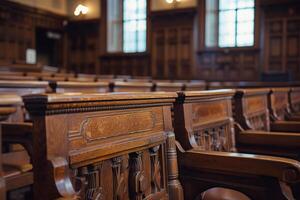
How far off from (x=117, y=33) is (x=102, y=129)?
11.8m

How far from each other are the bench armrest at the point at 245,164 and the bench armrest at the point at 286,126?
1.72 metres

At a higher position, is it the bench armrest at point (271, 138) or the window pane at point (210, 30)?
the window pane at point (210, 30)

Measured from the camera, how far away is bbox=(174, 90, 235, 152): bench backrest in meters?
1.71

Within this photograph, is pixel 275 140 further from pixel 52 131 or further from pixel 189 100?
pixel 52 131

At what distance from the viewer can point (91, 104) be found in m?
1.10

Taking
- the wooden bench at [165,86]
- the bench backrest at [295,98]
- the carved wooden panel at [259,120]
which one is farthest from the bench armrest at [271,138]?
the bench backrest at [295,98]

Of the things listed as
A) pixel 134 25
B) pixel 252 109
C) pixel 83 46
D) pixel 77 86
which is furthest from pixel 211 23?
pixel 252 109

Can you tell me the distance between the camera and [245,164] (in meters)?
1.53

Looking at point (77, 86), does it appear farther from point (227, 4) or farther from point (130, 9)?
point (130, 9)

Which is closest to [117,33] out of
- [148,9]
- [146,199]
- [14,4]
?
[148,9]

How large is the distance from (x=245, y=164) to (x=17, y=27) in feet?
36.5

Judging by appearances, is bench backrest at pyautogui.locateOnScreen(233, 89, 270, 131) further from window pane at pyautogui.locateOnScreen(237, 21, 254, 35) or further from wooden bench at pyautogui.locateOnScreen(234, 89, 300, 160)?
window pane at pyautogui.locateOnScreen(237, 21, 254, 35)

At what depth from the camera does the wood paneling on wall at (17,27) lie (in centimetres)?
1077

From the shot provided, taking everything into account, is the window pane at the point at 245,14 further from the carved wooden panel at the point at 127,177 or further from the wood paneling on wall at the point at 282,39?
the carved wooden panel at the point at 127,177
